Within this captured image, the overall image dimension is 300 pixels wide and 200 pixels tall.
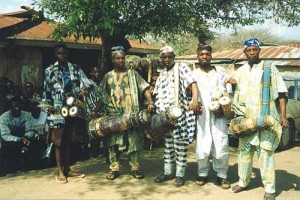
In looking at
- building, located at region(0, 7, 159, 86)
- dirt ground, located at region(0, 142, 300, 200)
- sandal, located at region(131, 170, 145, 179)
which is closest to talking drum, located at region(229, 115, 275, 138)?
dirt ground, located at region(0, 142, 300, 200)

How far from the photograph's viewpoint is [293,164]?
6594 millimetres

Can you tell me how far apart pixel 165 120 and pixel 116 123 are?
71 centimetres

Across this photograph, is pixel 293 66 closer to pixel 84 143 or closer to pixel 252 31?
pixel 84 143

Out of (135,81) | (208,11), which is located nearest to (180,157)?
(135,81)

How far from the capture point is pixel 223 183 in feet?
16.4

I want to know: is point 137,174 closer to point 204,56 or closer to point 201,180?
point 201,180

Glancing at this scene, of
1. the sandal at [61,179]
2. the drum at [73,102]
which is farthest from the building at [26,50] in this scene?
the sandal at [61,179]

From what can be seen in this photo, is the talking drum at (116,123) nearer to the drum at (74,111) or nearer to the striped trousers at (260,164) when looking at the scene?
the drum at (74,111)

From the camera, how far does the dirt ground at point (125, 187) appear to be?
4.73 m

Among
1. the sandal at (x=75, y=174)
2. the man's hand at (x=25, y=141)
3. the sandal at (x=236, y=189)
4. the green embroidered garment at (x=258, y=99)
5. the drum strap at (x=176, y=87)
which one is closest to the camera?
the green embroidered garment at (x=258, y=99)

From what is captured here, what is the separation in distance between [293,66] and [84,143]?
10665 mm

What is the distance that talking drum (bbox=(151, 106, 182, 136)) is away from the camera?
474cm

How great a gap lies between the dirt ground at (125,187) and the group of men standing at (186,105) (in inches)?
5.6

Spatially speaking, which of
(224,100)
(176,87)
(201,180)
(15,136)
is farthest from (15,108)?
(224,100)
